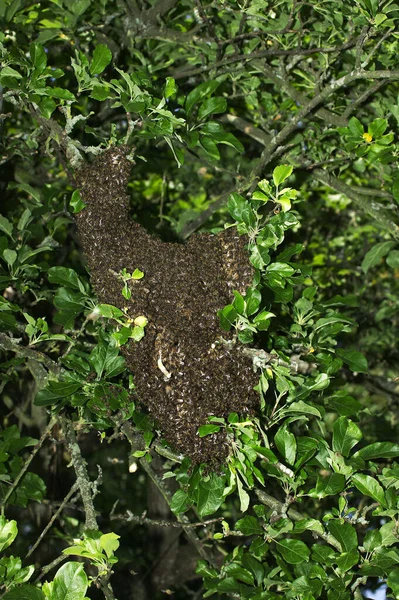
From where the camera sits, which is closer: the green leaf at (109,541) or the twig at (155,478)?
the green leaf at (109,541)

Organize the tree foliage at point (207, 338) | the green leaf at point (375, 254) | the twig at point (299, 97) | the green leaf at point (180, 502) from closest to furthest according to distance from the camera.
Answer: the tree foliage at point (207, 338) → the green leaf at point (180, 502) → the twig at point (299, 97) → the green leaf at point (375, 254)

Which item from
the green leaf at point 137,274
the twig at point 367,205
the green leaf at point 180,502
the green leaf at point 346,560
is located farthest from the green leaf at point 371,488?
the twig at point 367,205

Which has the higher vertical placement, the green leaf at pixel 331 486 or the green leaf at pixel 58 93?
the green leaf at pixel 58 93

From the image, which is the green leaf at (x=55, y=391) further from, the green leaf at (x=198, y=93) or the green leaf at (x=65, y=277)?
the green leaf at (x=198, y=93)

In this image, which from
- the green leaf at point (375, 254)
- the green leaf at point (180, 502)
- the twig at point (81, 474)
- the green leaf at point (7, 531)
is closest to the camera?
the green leaf at point (7, 531)

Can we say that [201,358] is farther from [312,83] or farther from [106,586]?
[312,83]

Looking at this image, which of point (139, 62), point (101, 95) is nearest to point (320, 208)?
point (139, 62)

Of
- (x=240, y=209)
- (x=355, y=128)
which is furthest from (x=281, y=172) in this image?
(x=355, y=128)

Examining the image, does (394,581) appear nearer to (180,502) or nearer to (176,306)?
(180,502)
